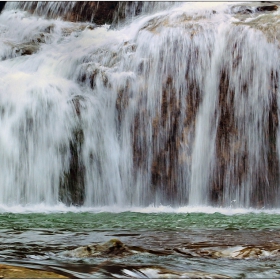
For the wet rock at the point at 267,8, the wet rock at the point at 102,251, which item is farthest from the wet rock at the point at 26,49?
A: the wet rock at the point at 102,251

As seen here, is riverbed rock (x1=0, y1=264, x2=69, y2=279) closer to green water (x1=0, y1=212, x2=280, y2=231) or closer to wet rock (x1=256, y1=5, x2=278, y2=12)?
green water (x1=0, y1=212, x2=280, y2=231)

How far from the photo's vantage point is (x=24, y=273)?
404cm

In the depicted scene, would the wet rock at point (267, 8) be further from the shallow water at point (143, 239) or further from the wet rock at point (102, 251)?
the wet rock at point (102, 251)

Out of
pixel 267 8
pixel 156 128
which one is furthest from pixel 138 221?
pixel 267 8

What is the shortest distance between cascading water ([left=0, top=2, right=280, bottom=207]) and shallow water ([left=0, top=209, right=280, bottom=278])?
1.30m

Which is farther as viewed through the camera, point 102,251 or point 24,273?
point 102,251

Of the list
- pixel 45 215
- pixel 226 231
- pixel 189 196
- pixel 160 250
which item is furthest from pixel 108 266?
pixel 189 196

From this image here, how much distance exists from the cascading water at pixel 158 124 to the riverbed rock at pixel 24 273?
249 inches

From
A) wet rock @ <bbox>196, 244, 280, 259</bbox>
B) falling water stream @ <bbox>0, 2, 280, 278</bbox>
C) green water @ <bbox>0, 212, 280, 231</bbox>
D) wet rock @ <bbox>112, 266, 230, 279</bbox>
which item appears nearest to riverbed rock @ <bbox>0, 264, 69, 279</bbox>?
wet rock @ <bbox>112, 266, 230, 279</bbox>

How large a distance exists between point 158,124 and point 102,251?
6.33 meters

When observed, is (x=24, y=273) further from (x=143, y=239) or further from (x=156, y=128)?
(x=156, y=128)

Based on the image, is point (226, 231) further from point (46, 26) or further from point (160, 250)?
point (46, 26)

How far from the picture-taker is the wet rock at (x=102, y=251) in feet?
16.1

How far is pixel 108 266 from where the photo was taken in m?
4.53
